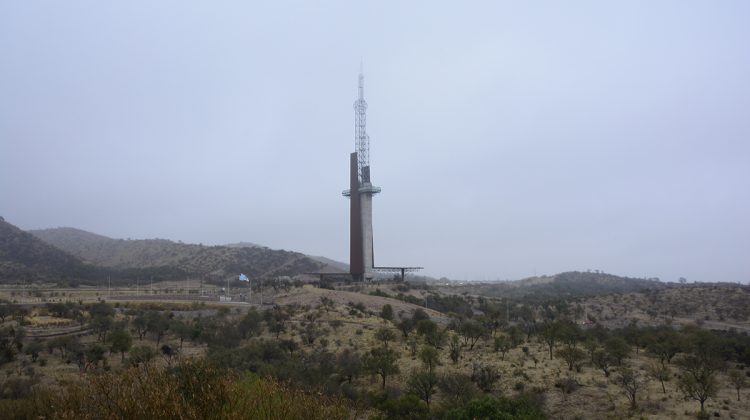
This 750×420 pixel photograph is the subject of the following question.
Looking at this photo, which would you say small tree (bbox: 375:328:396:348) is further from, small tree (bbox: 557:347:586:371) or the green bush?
the green bush

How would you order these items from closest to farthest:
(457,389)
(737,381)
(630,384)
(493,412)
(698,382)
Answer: (493,412) < (698,382) < (457,389) < (737,381) < (630,384)

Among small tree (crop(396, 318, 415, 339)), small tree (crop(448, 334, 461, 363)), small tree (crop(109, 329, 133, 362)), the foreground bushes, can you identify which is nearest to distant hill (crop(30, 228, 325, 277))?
small tree (crop(396, 318, 415, 339))

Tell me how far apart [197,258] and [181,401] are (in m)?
122

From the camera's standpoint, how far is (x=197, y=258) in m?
124

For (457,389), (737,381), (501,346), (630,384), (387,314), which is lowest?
(630,384)

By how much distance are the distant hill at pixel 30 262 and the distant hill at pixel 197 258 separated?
1659 centimetres

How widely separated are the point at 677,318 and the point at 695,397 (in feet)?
144

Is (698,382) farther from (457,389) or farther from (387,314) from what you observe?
(387,314)

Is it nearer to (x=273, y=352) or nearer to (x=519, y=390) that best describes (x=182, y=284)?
(x=273, y=352)

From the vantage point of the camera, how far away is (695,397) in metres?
21.5

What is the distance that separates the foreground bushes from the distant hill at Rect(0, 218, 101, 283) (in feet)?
266

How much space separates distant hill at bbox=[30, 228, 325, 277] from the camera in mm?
115000

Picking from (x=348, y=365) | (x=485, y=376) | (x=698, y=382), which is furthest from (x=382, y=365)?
(x=698, y=382)

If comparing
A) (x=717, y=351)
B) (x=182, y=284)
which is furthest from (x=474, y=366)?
(x=182, y=284)
